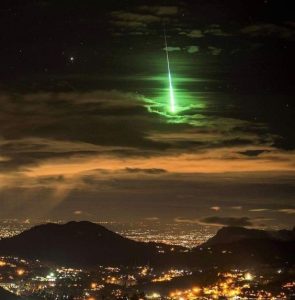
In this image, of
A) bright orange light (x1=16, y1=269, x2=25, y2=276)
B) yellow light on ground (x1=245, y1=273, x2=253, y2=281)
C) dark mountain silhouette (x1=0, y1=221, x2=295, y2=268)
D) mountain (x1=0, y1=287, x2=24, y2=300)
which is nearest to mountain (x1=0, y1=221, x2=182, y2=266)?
dark mountain silhouette (x1=0, y1=221, x2=295, y2=268)

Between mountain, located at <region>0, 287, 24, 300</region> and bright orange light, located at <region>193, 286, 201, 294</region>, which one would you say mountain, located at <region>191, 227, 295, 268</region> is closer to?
bright orange light, located at <region>193, 286, 201, 294</region>

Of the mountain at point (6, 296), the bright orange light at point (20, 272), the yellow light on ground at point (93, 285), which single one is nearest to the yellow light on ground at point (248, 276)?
the yellow light on ground at point (93, 285)

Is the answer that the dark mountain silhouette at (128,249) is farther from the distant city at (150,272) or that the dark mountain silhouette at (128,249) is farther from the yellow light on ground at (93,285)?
the yellow light on ground at (93,285)

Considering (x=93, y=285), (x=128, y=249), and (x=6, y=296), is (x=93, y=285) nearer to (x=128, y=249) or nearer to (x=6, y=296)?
(x=6, y=296)

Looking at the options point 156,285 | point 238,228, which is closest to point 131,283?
point 156,285

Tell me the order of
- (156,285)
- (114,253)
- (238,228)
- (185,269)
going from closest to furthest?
(156,285) < (185,269) < (114,253) < (238,228)

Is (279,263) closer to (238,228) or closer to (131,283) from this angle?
(131,283)

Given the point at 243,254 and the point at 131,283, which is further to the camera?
the point at 243,254

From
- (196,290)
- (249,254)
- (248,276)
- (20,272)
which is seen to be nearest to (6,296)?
(196,290)
